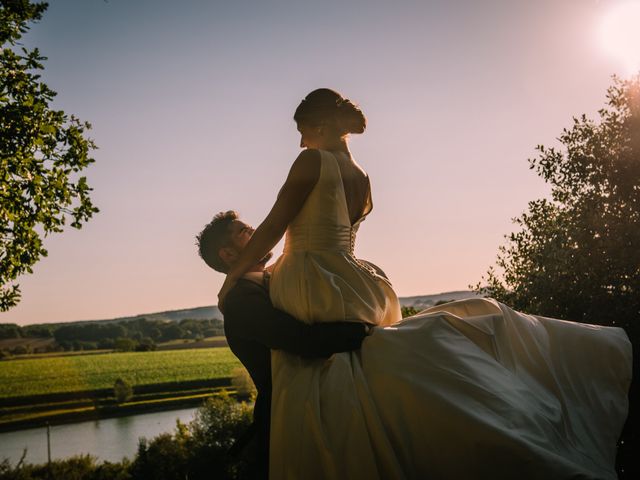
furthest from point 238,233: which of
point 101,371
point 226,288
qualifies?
point 101,371

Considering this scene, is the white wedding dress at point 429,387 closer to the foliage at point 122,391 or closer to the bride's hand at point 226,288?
the bride's hand at point 226,288

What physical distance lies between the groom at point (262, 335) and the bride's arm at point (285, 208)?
139mm

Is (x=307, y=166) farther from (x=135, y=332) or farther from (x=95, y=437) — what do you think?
(x=135, y=332)

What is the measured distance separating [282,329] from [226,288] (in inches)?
20.7

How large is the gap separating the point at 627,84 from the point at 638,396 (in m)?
13.2

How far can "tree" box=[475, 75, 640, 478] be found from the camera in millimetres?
12633

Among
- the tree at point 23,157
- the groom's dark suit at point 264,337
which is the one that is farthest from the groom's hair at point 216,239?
the tree at point 23,157

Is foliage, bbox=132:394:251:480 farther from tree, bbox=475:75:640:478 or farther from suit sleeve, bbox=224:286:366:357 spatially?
suit sleeve, bbox=224:286:366:357

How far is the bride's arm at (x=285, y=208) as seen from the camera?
340 cm

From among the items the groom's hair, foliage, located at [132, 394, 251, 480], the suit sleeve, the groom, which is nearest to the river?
foliage, located at [132, 394, 251, 480]

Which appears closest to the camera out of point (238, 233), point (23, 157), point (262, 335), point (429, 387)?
point (429, 387)

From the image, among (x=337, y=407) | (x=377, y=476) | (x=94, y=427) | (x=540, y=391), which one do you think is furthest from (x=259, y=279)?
(x=94, y=427)

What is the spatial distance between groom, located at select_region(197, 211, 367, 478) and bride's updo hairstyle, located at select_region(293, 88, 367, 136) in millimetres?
1085

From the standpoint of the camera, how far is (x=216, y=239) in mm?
4379
